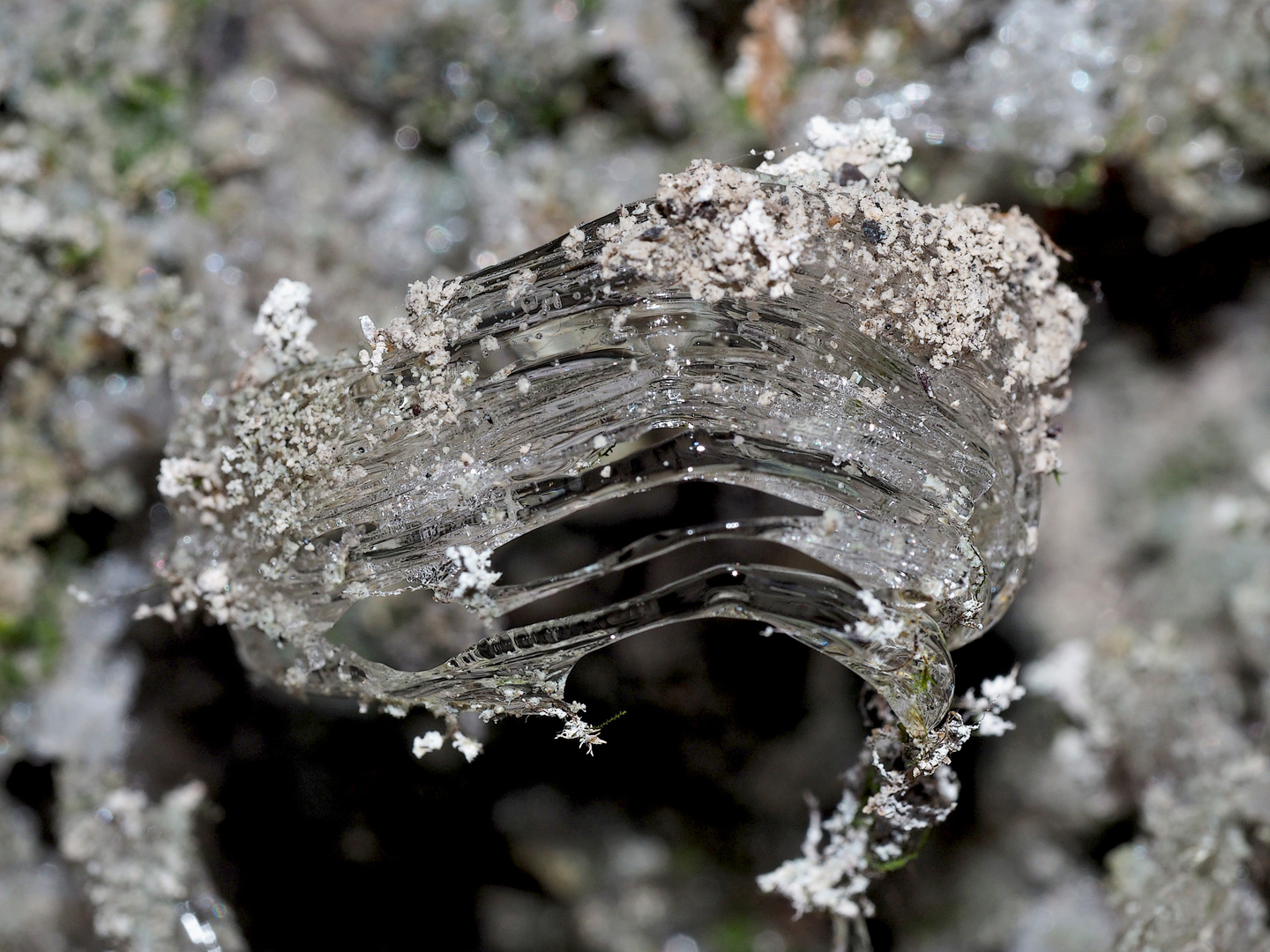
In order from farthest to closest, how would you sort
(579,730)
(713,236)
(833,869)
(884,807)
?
1. (833,869)
2. (884,807)
3. (579,730)
4. (713,236)

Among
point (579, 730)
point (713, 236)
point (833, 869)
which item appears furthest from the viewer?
point (833, 869)

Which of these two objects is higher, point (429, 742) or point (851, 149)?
point (851, 149)

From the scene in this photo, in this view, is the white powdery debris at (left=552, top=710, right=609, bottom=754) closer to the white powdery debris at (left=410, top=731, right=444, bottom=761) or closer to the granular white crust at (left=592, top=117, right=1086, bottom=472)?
the white powdery debris at (left=410, top=731, right=444, bottom=761)

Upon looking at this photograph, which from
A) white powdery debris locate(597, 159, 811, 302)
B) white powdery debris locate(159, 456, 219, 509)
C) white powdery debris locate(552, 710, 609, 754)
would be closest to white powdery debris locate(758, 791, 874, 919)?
white powdery debris locate(552, 710, 609, 754)

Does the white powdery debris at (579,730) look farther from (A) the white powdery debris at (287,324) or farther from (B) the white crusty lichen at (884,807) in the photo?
(A) the white powdery debris at (287,324)

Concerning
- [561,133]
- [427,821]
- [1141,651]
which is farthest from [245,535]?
[1141,651]

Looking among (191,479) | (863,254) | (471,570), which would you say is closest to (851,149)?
(863,254)

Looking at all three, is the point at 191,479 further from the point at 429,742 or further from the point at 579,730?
the point at 579,730

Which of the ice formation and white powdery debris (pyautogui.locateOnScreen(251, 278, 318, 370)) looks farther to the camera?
white powdery debris (pyautogui.locateOnScreen(251, 278, 318, 370))

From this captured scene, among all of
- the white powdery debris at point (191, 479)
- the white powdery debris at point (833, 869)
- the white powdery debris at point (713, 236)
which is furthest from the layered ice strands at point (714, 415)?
the white powdery debris at point (833, 869)
